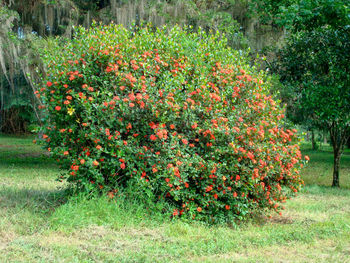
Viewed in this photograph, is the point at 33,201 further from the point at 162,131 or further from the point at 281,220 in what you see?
the point at 281,220

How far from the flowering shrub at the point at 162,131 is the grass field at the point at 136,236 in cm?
35

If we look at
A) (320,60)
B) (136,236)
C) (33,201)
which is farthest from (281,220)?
(320,60)

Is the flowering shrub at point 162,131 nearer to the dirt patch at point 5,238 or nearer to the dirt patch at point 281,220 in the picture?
the dirt patch at point 281,220

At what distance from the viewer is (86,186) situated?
5082mm

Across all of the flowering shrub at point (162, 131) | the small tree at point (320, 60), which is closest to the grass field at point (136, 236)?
the flowering shrub at point (162, 131)

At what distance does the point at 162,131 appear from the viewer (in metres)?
5.02

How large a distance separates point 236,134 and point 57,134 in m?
2.43

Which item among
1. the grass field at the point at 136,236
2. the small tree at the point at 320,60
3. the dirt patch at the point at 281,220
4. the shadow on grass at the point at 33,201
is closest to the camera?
the grass field at the point at 136,236

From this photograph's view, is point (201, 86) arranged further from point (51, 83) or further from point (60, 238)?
point (60, 238)

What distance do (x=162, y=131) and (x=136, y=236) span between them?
51.8 inches

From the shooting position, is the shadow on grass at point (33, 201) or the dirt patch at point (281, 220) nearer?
the shadow on grass at point (33, 201)

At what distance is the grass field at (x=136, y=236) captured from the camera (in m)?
3.91

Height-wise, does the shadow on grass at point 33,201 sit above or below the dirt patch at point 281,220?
above

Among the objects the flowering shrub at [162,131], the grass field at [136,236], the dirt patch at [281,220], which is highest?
the flowering shrub at [162,131]
